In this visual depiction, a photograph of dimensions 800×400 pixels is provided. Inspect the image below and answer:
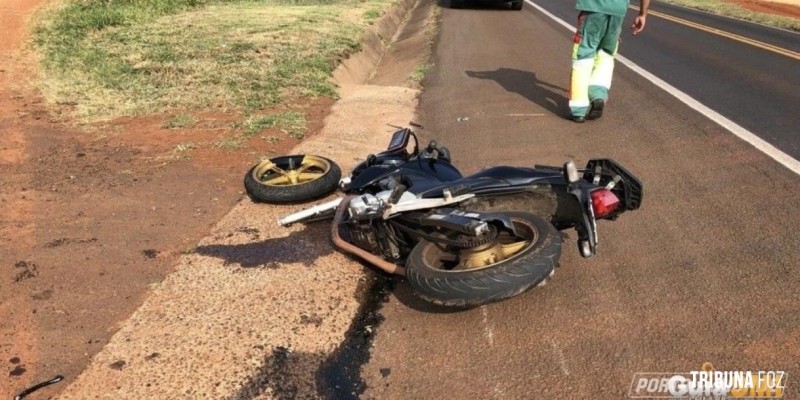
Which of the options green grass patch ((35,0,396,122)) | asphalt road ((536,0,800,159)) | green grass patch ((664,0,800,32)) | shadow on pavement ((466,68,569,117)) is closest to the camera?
asphalt road ((536,0,800,159))

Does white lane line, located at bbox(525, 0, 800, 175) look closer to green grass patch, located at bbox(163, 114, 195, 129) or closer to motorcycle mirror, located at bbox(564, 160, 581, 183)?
motorcycle mirror, located at bbox(564, 160, 581, 183)

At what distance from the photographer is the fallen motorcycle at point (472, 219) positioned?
3.07 metres

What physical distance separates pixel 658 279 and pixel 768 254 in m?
0.79

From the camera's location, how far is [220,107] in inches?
311

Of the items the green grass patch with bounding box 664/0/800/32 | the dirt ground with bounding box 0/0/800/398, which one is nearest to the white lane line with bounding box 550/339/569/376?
the dirt ground with bounding box 0/0/800/398

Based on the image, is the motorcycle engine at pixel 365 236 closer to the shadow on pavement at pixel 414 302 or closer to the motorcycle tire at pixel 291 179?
the shadow on pavement at pixel 414 302

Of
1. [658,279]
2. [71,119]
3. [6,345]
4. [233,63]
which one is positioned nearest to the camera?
[6,345]

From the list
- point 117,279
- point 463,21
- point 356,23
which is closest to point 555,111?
point 117,279

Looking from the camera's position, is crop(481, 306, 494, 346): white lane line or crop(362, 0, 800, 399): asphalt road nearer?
crop(362, 0, 800, 399): asphalt road

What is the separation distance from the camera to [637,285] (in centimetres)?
362

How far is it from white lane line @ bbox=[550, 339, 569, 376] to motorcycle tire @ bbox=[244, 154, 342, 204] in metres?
2.35

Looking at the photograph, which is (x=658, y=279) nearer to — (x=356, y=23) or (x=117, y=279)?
A: (x=117, y=279)

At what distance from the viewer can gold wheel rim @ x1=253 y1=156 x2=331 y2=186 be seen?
513 cm

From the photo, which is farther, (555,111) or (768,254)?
(555,111)
